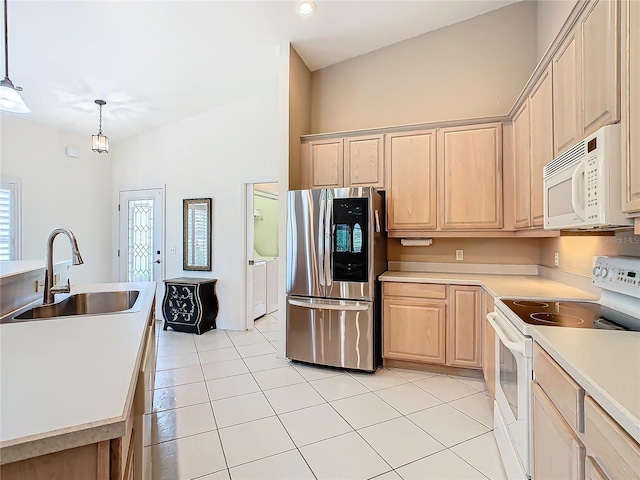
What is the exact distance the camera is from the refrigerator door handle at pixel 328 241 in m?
3.04

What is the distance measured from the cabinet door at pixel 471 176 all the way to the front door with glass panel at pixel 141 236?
4.00 metres

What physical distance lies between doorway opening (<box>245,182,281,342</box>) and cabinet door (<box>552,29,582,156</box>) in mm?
2321

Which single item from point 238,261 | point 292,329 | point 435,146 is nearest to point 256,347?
point 292,329

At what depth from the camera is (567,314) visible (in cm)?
167

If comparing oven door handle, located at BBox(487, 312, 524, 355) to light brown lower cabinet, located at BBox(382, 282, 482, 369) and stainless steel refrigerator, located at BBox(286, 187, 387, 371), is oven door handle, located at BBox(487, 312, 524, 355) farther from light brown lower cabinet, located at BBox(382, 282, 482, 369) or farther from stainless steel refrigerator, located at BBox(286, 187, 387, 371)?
stainless steel refrigerator, located at BBox(286, 187, 387, 371)

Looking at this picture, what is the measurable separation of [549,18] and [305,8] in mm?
2119

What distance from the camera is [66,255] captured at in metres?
Result: 4.82

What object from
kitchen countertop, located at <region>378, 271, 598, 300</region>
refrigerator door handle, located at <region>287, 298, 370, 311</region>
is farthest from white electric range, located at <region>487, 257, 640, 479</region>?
refrigerator door handle, located at <region>287, 298, 370, 311</region>

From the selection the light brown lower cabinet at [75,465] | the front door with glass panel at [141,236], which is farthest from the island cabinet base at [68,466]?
the front door with glass panel at [141,236]

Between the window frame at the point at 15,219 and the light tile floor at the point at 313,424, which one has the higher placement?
the window frame at the point at 15,219

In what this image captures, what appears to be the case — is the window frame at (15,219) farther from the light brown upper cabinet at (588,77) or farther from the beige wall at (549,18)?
the beige wall at (549,18)

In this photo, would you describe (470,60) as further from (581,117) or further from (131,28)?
(131,28)

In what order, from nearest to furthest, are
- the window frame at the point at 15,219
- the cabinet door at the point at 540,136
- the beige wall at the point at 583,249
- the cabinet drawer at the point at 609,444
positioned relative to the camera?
the cabinet drawer at the point at 609,444 → the beige wall at the point at 583,249 → the cabinet door at the point at 540,136 → the window frame at the point at 15,219

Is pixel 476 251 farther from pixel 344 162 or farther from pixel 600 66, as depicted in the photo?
pixel 600 66
